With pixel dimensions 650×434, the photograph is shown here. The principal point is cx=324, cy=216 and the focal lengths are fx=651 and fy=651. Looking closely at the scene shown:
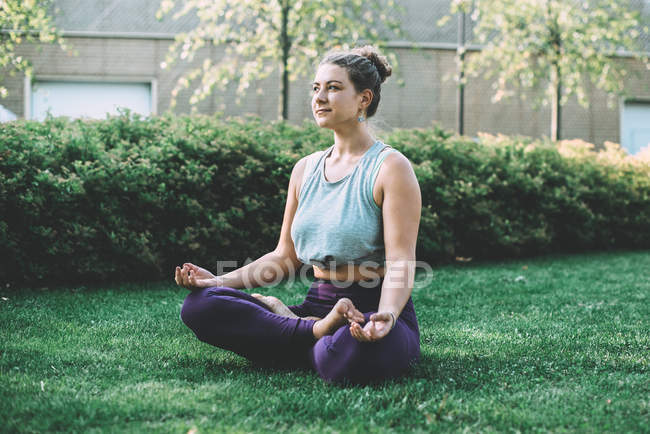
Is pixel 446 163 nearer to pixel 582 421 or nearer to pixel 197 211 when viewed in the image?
pixel 197 211

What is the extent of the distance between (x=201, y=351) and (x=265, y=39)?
30.3ft

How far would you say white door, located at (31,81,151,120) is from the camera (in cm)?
1748

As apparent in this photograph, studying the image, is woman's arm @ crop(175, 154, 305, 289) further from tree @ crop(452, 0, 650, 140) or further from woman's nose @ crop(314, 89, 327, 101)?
tree @ crop(452, 0, 650, 140)

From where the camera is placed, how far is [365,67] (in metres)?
3.09

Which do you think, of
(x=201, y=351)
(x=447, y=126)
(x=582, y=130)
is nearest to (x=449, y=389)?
(x=201, y=351)

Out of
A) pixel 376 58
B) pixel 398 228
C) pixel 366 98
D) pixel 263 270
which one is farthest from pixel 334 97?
pixel 263 270

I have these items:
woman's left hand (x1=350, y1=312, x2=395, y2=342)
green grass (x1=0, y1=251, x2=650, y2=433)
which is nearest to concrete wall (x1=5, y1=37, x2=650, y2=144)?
green grass (x1=0, y1=251, x2=650, y2=433)

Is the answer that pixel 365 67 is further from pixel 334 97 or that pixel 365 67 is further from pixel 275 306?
pixel 275 306

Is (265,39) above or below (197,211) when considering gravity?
above

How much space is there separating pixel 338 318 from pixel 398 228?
0.49 metres

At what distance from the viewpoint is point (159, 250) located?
5.84 m

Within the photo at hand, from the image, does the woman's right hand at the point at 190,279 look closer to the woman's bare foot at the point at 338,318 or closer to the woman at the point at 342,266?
the woman at the point at 342,266

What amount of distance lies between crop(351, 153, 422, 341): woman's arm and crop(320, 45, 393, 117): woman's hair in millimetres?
372

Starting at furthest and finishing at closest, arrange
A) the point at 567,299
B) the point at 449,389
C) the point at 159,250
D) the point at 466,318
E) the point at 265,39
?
the point at 265,39 → the point at 159,250 → the point at 567,299 → the point at 466,318 → the point at 449,389
